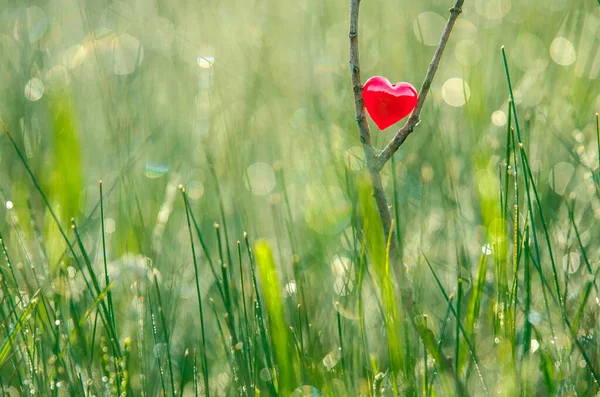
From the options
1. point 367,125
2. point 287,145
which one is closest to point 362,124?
point 367,125

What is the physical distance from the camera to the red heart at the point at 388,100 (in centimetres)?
73

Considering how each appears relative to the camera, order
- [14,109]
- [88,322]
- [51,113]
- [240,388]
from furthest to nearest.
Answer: [14,109] → [51,113] → [88,322] → [240,388]

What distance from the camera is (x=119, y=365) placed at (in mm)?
879

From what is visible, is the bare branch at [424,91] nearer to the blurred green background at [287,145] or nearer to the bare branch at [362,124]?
the bare branch at [362,124]

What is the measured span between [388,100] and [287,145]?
1108 mm

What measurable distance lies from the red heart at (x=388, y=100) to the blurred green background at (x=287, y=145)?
0.22 metres

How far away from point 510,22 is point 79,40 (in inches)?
56.1

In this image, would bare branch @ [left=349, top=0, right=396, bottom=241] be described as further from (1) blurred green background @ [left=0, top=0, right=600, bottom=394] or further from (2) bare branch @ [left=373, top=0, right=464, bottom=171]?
(1) blurred green background @ [left=0, top=0, right=600, bottom=394]

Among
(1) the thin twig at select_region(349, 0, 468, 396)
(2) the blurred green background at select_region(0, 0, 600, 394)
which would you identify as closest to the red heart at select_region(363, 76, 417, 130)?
(1) the thin twig at select_region(349, 0, 468, 396)

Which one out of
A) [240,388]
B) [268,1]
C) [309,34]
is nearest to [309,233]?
[240,388]

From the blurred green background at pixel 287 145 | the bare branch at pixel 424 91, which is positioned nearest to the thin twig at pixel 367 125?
the bare branch at pixel 424 91

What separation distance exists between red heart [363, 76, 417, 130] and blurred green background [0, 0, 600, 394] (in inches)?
8.6

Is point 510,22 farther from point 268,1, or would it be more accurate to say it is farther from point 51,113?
point 51,113

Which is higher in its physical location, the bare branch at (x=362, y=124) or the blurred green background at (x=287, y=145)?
the blurred green background at (x=287, y=145)
